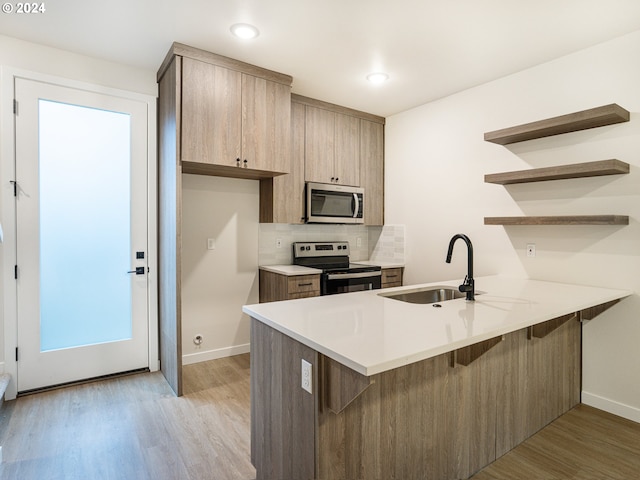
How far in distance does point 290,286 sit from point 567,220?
2.19m

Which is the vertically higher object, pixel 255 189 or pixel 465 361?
pixel 255 189

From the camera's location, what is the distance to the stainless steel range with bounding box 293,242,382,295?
351 cm

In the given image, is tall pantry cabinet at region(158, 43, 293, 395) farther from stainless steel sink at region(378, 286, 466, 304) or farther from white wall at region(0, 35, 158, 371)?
stainless steel sink at region(378, 286, 466, 304)

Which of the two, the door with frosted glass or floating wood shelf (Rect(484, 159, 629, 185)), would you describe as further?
the door with frosted glass

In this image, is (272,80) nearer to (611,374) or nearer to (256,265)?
(256,265)

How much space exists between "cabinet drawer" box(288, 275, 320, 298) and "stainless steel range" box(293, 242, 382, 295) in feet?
0.23

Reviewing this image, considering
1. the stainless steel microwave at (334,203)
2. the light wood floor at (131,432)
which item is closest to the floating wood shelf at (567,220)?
the stainless steel microwave at (334,203)

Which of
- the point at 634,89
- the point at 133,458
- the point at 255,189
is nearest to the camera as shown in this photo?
the point at 133,458

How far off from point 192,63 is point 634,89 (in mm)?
3047

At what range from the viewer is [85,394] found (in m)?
2.72

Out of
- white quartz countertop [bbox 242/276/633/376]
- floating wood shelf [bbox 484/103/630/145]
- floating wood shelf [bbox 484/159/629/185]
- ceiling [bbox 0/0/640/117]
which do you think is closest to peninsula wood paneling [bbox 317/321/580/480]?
white quartz countertop [bbox 242/276/633/376]

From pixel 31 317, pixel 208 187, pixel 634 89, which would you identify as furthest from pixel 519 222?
pixel 31 317

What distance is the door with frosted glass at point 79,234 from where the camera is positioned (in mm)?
2688

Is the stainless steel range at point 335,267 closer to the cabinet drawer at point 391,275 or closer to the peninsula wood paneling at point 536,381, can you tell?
the cabinet drawer at point 391,275
